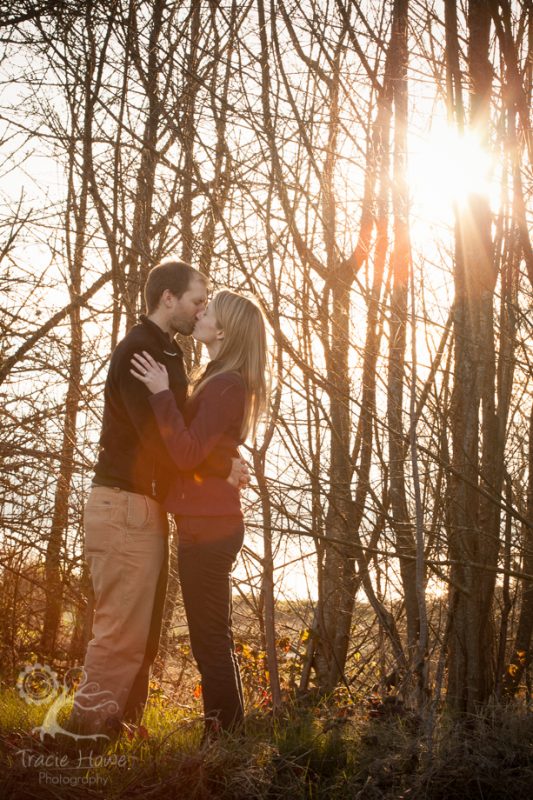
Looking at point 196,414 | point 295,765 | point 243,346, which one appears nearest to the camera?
point 295,765

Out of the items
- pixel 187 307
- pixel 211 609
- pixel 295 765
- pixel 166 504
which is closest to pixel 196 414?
pixel 166 504

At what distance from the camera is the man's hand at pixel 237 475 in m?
3.13

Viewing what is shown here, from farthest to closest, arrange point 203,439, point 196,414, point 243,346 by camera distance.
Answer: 1. point 243,346
2. point 196,414
3. point 203,439

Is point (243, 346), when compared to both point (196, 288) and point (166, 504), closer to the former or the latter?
point (196, 288)

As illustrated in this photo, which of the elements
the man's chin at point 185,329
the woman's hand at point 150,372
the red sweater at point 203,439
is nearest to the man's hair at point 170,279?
the man's chin at point 185,329

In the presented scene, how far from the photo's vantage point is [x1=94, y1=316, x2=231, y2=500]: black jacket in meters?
3.06

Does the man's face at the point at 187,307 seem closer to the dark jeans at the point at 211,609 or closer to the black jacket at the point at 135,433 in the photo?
the black jacket at the point at 135,433

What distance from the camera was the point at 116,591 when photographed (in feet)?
10.0

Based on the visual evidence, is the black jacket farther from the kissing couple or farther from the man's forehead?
the man's forehead

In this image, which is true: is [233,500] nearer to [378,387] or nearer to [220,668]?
[220,668]

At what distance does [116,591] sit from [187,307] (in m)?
1.14

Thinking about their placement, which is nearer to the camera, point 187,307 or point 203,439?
point 203,439

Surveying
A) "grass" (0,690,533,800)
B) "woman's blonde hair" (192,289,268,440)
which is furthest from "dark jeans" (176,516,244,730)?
"woman's blonde hair" (192,289,268,440)

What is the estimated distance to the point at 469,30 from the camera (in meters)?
4.04
